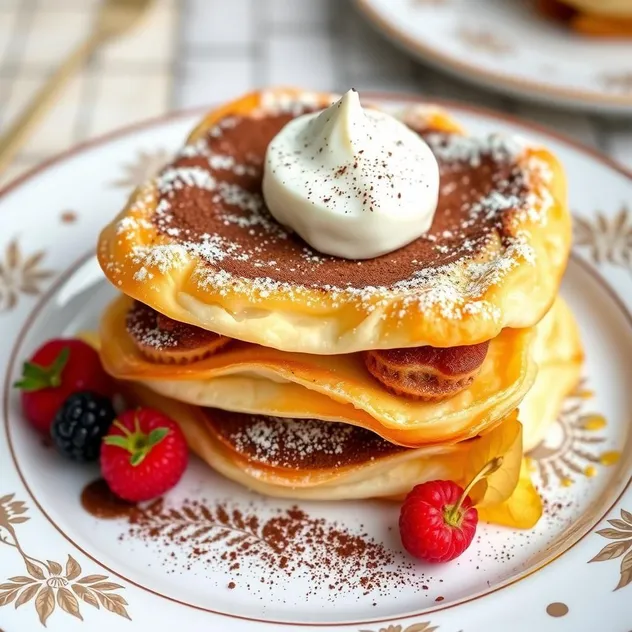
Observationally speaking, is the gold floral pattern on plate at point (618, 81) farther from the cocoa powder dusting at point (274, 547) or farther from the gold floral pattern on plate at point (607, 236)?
the cocoa powder dusting at point (274, 547)

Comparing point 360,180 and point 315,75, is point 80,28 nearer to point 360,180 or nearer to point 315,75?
point 315,75

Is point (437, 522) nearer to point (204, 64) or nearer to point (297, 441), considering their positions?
point (297, 441)

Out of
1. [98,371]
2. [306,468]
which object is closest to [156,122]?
[98,371]

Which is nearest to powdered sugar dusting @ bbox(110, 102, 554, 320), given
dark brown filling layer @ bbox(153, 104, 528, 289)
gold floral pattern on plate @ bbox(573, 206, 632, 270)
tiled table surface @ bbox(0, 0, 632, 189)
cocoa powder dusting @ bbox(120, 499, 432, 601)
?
dark brown filling layer @ bbox(153, 104, 528, 289)

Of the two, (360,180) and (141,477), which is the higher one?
(360,180)

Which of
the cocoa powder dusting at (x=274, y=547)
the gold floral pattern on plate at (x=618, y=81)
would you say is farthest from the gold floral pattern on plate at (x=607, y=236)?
the cocoa powder dusting at (x=274, y=547)

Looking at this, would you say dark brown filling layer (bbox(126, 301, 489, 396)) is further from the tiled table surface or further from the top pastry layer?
the tiled table surface

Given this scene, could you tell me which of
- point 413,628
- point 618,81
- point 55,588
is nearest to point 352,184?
point 413,628
